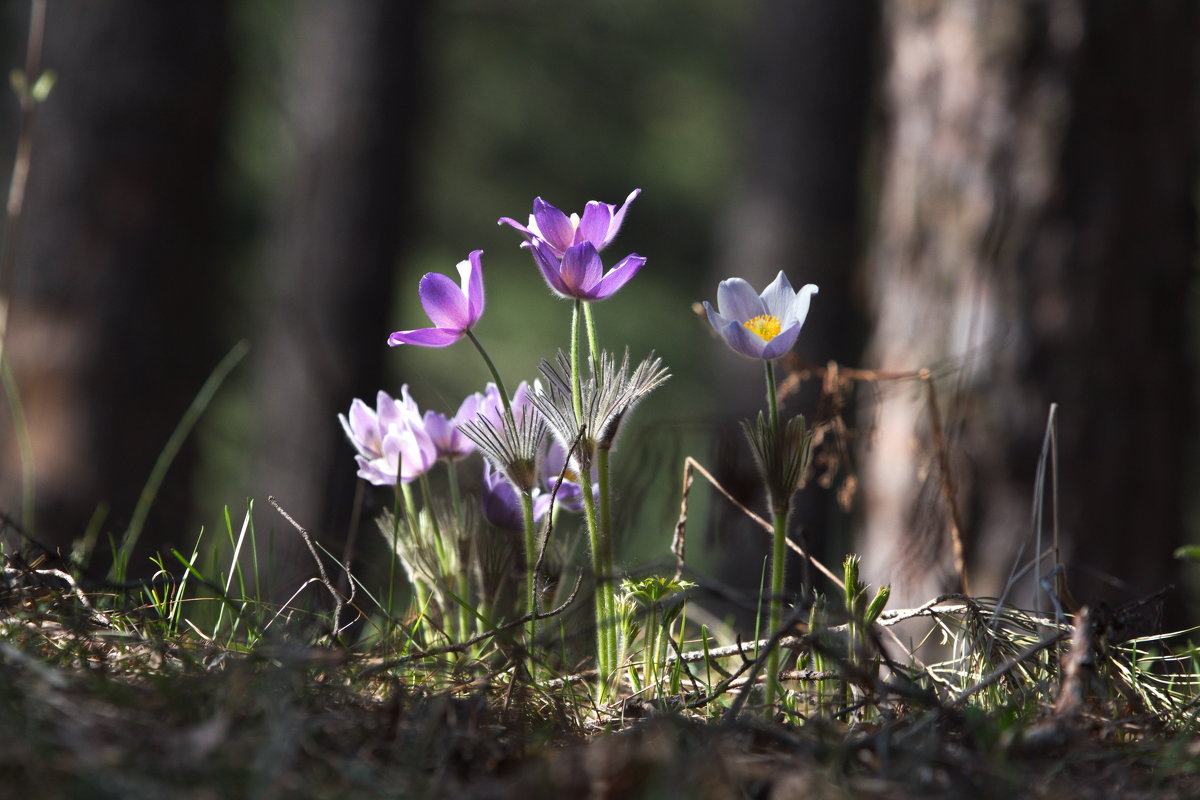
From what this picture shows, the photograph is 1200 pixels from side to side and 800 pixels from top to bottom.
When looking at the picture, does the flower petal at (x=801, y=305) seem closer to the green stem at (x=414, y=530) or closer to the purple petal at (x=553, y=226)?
the purple petal at (x=553, y=226)

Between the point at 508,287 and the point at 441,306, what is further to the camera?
the point at 508,287

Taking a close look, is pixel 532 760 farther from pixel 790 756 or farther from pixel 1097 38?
pixel 1097 38

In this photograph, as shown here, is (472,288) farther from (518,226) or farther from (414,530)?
(414,530)

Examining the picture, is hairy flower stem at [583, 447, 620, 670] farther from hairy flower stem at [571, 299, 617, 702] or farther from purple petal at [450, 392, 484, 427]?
purple petal at [450, 392, 484, 427]

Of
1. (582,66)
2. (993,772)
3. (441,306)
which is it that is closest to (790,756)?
(993,772)

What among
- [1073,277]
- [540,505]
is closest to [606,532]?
[540,505]

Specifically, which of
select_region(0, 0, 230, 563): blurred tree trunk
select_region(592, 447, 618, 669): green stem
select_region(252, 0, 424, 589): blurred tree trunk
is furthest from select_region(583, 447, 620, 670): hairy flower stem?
select_region(252, 0, 424, 589): blurred tree trunk

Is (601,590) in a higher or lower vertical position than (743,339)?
lower

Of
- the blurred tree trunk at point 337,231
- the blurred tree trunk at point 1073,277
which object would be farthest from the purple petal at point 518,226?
the blurred tree trunk at point 337,231
